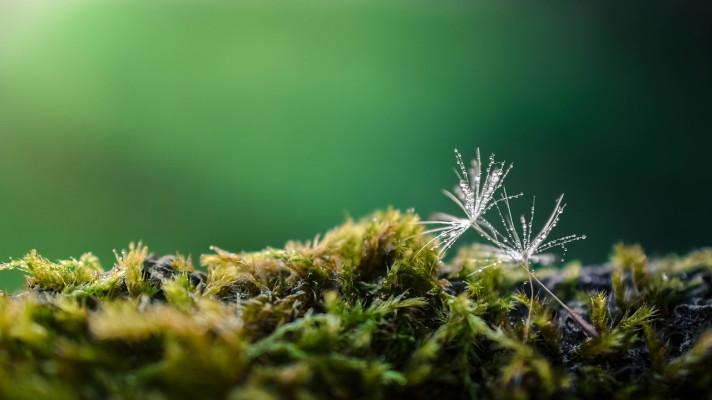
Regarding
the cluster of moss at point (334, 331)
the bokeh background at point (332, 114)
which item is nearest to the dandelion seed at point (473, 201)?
the cluster of moss at point (334, 331)

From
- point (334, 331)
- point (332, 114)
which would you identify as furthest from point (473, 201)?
point (332, 114)

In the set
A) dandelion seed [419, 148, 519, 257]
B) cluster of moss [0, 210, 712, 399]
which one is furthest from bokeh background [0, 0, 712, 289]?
dandelion seed [419, 148, 519, 257]

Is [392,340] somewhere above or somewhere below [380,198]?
below

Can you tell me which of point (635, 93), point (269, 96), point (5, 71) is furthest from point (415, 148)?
point (5, 71)

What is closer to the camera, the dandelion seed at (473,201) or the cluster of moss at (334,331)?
the cluster of moss at (334,331)

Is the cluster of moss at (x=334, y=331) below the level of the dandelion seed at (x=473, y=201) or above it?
below

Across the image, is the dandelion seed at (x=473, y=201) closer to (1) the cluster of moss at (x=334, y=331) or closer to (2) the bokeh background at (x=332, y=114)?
(1) the cluster of moss at (x=334, y=331)

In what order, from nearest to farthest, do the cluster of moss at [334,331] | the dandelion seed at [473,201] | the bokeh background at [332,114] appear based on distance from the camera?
the cluster of moss at [334,331]
the dandelion seed at [473,201]
the bokeh background at [332,114]

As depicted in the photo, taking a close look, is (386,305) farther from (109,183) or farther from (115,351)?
(109,183)
